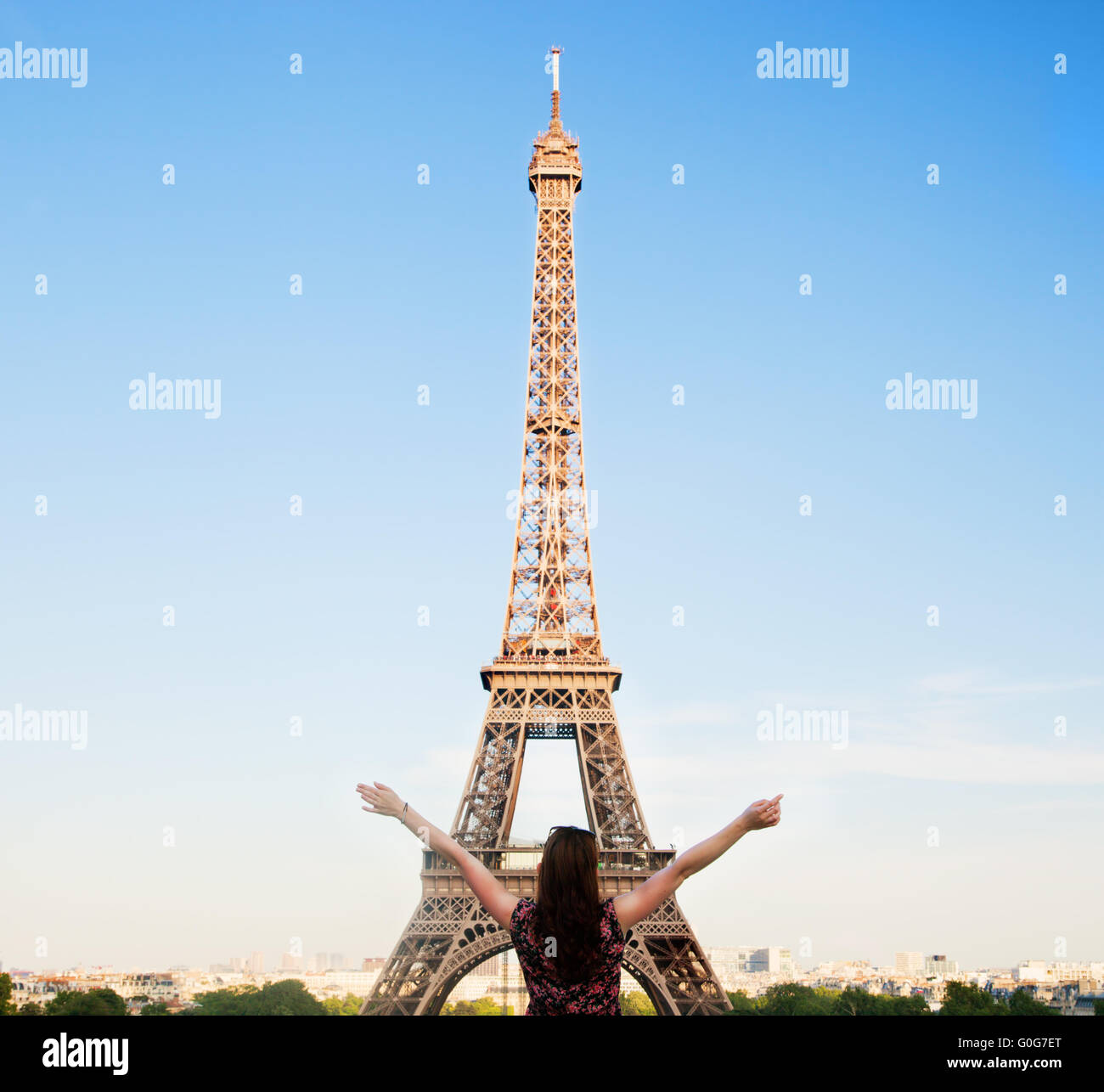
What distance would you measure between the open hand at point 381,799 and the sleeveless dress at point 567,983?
90 cm

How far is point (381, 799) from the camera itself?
591 centimetres

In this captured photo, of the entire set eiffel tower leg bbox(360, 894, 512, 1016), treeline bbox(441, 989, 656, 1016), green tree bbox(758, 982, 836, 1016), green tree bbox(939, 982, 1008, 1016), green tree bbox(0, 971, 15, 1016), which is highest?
eiffel tower leg bbox(360, 894, 512, 1016)

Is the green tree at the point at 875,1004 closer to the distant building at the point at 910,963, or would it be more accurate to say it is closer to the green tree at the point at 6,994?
the green tree at the point at 6,994

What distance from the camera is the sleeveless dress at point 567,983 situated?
204 inches

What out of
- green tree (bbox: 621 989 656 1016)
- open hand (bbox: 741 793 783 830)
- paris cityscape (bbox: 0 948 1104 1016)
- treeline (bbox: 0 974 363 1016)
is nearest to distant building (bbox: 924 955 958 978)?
paris cityscape (bbox: 0 948 1104 1016)

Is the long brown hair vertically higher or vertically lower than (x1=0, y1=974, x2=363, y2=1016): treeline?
higher

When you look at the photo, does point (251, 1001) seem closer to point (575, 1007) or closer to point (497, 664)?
point (497, 664)

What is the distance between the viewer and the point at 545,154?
2328 inches

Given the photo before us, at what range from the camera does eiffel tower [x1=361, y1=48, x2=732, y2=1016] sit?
43844mm

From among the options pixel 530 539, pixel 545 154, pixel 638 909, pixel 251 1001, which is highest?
pixel 545 154

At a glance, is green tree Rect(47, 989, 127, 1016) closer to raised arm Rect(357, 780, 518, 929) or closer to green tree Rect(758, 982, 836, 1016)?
green tree Rect(758, 982, 836, 1016)

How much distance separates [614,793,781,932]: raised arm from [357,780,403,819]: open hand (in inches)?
48.4
